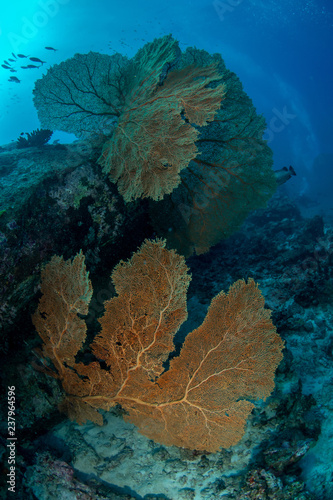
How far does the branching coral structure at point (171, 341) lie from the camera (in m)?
2.87

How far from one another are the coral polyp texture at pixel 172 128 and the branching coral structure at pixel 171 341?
54.2 inches

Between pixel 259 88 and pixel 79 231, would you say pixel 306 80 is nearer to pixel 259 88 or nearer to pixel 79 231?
pixel 259 88

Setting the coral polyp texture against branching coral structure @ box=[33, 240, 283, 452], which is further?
the coral polyp texture

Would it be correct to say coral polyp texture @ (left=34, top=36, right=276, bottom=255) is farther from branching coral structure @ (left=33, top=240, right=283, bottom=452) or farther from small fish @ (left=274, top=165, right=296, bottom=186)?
small fish @ (left=274, top=165, right=296, bottom=186)

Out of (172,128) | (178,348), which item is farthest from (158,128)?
(178,348)

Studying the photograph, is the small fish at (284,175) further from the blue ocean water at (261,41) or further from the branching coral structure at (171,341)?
the blue ocean water at (261,41)

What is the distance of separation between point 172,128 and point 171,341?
2.81m

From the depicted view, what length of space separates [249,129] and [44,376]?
5386mm

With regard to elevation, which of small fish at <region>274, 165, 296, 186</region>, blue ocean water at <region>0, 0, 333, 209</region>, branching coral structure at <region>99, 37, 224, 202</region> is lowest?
branching coral structure at <region>99, 37, 224, 202</region>

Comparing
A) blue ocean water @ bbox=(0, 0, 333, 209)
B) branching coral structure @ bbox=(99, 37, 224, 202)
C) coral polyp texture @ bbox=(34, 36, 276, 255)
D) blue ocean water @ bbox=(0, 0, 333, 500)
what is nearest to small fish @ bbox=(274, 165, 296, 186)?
blue ocean water @ bbox=(0, 0, 333, 500)

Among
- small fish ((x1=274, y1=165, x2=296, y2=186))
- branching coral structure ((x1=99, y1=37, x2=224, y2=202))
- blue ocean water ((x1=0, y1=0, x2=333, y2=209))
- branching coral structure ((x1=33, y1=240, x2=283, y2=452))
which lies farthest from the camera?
Result: blue ocean water ((x1=0, y1=0, x2=333, y2=209))

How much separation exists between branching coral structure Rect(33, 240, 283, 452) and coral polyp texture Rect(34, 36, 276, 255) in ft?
4.52

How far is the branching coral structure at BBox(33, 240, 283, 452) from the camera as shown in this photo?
2867mm

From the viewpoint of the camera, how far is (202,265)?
734cm
